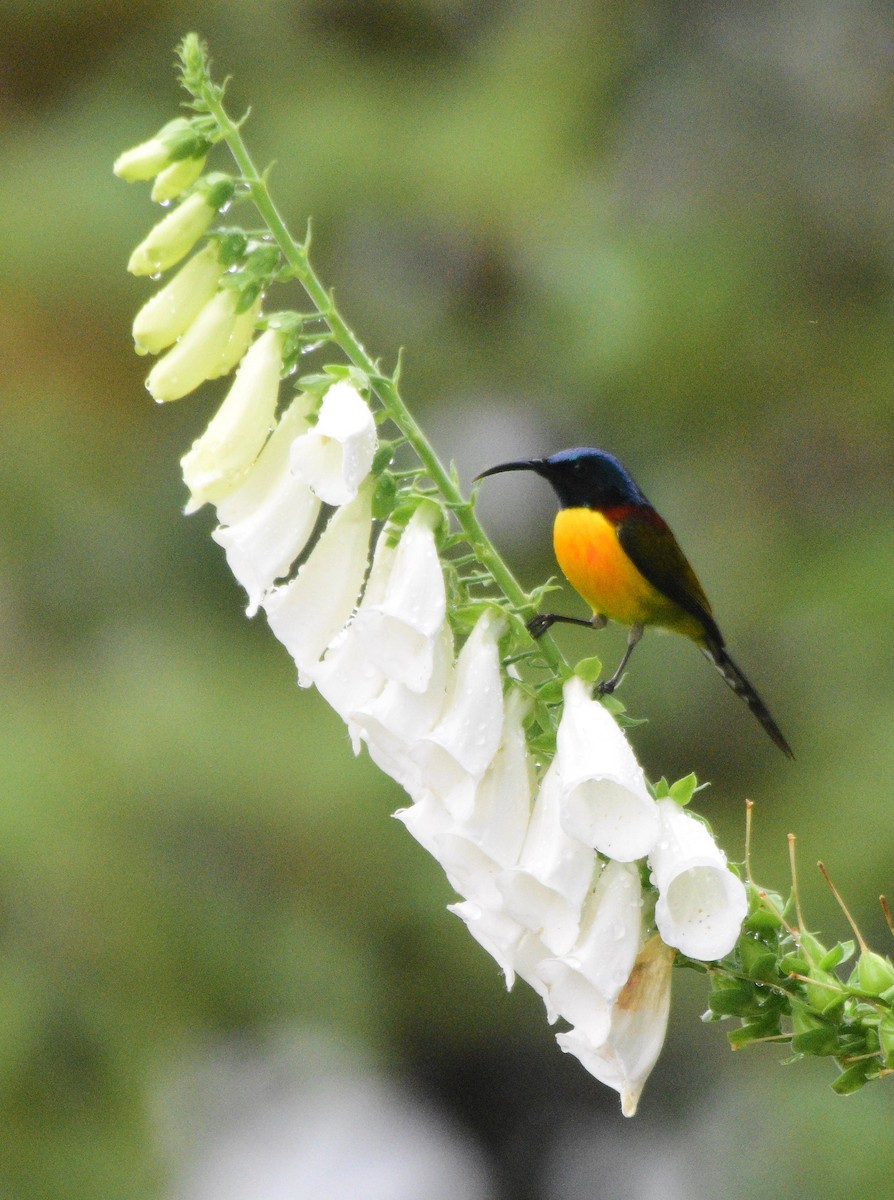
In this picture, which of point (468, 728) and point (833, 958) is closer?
point (833, 958)

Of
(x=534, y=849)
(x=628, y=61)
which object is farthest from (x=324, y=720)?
(x=534, y=849)

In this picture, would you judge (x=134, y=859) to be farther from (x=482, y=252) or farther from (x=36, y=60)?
(x=36, y=60)

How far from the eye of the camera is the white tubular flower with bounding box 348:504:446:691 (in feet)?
3.98

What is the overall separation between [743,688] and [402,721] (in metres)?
0.89

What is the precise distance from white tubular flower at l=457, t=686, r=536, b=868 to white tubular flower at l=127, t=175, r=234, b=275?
483 millimetres

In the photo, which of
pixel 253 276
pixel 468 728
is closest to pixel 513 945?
pixel 468 728

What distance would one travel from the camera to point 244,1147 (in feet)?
21.4

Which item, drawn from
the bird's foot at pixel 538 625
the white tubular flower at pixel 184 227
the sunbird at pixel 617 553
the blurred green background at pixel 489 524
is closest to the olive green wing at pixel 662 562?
the sunbird at pixel 617 553

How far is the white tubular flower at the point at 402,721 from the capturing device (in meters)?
1.23

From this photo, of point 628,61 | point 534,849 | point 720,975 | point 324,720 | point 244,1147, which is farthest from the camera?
point 628,61

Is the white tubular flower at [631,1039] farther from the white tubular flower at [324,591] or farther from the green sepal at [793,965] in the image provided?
the white tubular flower at [324,591]

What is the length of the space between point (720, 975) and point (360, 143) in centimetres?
598

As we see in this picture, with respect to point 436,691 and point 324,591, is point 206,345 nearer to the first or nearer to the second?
point 324,591

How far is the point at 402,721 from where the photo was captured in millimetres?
1235
